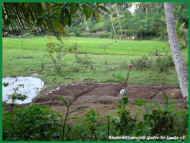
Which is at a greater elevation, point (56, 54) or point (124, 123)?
point (56, 54)

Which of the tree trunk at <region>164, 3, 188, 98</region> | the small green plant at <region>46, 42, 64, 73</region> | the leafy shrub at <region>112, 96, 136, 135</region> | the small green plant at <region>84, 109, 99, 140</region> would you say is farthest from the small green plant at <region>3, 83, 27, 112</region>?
the tree trunk at <region>164, 3, 188, 98</region>

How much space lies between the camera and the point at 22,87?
5.52m

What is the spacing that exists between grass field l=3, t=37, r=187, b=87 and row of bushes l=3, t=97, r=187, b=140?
0.34 meters

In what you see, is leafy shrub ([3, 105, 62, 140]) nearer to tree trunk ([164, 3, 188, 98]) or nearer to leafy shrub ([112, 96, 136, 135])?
leafy shrub ([112, 96, 136, 135])

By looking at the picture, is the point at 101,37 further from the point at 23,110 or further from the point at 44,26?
the point at 23,110

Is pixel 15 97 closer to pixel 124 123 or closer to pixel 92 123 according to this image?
pixel 92 123

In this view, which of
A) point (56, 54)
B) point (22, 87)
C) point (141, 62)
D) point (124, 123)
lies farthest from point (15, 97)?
point (141, 62)

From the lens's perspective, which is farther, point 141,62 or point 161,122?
point 141,62

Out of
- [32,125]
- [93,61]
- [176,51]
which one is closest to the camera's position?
[32,125]

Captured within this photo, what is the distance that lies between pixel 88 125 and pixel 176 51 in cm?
111

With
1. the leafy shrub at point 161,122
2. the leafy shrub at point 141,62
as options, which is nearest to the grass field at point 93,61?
the leafy shrub at point 141,62

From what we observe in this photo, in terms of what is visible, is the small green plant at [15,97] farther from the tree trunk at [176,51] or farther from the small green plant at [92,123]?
the tree trunk at [176,51]

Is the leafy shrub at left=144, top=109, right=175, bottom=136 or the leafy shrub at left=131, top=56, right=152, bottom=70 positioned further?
the leafy shrub at left=131, top=56, right=152, bottom=70

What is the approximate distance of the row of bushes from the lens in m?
5.38
